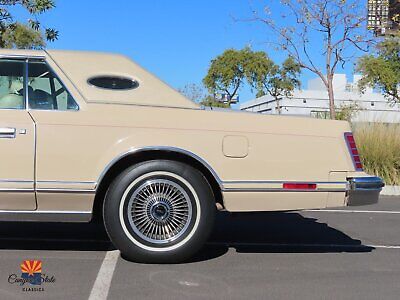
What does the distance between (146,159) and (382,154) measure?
8143mm

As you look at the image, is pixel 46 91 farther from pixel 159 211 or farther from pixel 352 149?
pixel 352 149

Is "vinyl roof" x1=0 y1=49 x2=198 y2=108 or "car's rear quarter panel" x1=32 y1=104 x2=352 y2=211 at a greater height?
"vinyl roof" x1=0 y1=49 x2=198 y2=108

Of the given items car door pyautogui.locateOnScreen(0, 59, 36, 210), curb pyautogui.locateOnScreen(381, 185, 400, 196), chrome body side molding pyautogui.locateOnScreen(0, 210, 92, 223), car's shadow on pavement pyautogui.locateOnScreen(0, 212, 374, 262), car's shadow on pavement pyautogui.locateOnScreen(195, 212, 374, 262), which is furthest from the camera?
curb pyautogui.locateOnScreen(381, 185, 400, 196)

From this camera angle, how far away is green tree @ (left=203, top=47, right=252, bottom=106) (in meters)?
42.3

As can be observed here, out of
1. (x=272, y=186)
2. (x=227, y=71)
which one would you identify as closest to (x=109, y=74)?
(x=272, y=186)

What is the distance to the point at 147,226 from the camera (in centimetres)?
458

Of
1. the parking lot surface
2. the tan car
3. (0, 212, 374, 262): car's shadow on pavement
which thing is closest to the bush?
the parking lot surface

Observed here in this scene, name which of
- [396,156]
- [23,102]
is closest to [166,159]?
[23,102]

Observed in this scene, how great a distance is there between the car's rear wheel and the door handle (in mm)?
954

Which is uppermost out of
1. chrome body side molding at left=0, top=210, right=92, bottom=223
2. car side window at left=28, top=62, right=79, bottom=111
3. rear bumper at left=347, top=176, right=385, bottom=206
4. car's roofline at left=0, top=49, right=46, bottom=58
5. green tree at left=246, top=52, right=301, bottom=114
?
green tree at left=246, top=52, right=301, bottom=114

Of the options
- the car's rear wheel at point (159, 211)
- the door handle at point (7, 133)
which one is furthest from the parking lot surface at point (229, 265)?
the door handle at point (7, 133)

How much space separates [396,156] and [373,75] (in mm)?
27294

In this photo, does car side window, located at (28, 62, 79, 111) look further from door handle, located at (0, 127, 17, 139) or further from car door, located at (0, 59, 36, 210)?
door handle, located at (0, 127, 17, 139)

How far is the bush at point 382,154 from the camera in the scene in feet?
36.8
